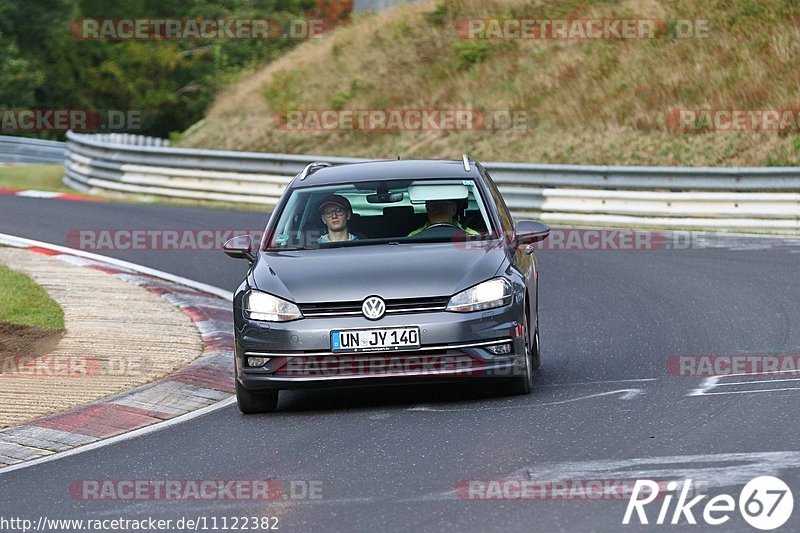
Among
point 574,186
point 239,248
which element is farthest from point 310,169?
point 574,186

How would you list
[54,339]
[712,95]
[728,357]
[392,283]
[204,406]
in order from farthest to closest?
[712,95]
[54,339]
[728,357]
[204,406]
[392,283]

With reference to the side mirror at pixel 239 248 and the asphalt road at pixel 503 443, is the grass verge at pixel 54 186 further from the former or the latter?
the side mirror at pixel 239 248

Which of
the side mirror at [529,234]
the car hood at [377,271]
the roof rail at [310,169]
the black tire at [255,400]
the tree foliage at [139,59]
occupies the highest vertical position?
the tree foliage at [139,59]

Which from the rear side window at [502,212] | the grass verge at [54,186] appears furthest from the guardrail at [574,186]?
the rear side window at [502,212]

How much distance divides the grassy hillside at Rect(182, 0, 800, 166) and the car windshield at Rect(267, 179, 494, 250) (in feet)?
52.5

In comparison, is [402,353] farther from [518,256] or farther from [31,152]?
[31,152]

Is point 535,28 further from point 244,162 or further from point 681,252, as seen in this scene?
point 681,252

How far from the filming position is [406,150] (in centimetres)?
3145

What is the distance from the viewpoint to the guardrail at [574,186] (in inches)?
835

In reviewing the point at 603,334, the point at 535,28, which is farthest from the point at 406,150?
the point at 603,334

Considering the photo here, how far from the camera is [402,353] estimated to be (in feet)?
29.7

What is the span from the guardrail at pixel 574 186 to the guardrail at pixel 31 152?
9098 millimetres

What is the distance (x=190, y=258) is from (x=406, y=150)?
1297 centimetres

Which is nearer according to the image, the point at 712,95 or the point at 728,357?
the point at 728,357
